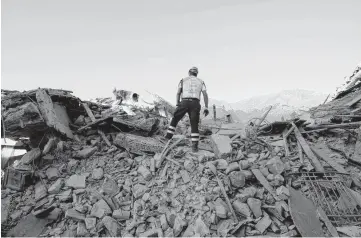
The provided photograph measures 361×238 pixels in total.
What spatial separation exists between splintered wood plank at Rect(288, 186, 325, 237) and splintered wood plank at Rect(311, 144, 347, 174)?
1.36 meters

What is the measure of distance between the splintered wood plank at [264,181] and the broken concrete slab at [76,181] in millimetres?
3490

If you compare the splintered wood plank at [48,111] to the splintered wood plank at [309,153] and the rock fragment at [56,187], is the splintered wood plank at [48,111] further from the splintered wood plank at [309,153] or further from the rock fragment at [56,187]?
the splintered wood plank at [309,153]

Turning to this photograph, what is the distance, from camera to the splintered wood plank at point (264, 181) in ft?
12.6

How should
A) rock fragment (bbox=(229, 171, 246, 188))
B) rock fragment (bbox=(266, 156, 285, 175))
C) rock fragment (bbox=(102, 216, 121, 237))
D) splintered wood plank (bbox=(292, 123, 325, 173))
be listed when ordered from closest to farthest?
rock fragment (bbox=(102, 216, 121, 237)) < rock fragment (bbox=(229, 171, 246, 188)) < rock fragment (bbox=(266, 156, 285, 175)) < splintered wood plank (bbox=(292, 123, 325, 173))

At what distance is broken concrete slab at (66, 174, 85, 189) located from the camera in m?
4.25

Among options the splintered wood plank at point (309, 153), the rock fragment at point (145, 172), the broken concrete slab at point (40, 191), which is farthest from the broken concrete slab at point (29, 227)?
the splintered wood plank at point (309, 153)

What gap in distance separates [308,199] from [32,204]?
519 centimetres

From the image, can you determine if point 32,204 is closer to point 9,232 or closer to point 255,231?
point 9,232

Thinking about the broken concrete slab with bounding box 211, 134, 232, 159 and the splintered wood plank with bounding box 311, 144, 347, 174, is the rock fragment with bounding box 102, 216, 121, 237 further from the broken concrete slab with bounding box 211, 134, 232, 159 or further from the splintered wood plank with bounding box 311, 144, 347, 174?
the splintered wood plank with bounding box 311, 144, 347, 174

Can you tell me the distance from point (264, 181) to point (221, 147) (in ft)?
3.83

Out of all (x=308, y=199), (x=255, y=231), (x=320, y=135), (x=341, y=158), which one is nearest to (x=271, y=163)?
(x=308, y=199)

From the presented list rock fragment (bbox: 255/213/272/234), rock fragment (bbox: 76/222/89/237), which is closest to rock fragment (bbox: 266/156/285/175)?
rock fragment (bbox: 255/213/272/234)

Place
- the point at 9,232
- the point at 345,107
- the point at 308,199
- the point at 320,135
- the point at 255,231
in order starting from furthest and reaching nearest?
the point at 345,107
the point at 320,135
the point at 308,199
the point at 9,232
the point at 255,231

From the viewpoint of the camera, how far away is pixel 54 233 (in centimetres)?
350
